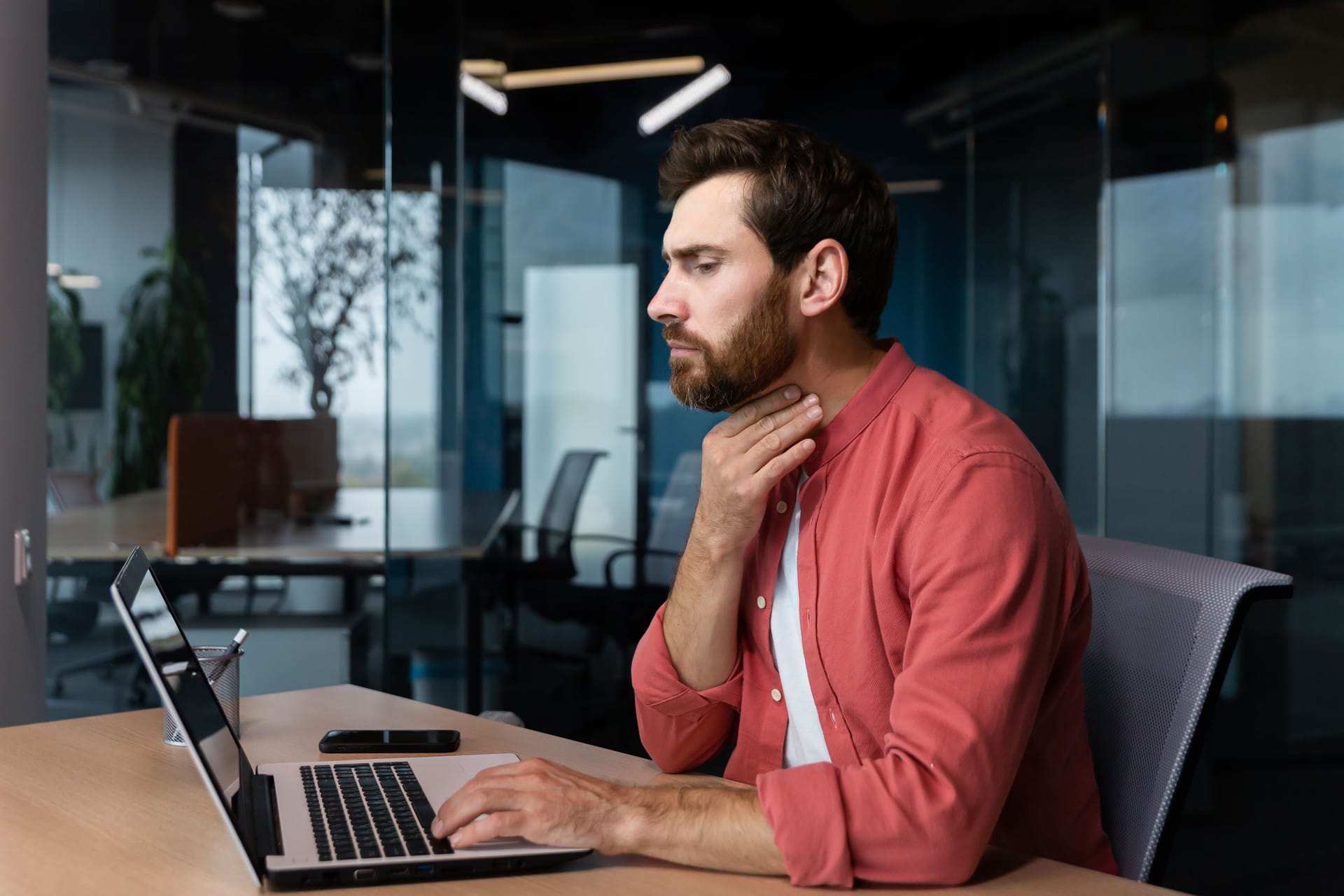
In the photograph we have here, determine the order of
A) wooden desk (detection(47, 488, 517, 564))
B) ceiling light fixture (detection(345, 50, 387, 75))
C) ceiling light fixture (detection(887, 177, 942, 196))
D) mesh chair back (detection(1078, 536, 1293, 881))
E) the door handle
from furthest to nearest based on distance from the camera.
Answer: ceiling light fixture (detection(345, 50, 387, 75)) < ceiling light fixture (detection(887, 177, 942, 196)) < wooden desk (detection(47, 488, 517, 564)) < the door handle < mesh chair back (detection(1078, 536, 1293, 881))

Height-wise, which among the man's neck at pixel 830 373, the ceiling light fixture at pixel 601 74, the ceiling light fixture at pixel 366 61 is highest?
the ceiling light fixture at pixel 366 61

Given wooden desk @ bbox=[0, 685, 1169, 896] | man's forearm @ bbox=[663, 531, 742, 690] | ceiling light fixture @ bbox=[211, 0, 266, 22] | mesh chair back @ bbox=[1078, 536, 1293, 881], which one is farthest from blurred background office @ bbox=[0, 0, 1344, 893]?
mesh chair back @ bbox=[1078, 536, 1293, 881]

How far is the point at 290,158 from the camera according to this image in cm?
433

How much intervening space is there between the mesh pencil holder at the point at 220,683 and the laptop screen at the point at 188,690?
17 cm

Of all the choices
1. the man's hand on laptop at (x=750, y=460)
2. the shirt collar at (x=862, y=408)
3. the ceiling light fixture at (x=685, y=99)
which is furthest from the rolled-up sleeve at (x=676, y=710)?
the ceiling light fixture at (x=685, y=99)

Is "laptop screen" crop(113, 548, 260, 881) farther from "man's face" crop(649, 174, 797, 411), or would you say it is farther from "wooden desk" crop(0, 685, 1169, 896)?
"man's face" crop(649, 174, 797, 411)

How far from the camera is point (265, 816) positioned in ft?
3.59

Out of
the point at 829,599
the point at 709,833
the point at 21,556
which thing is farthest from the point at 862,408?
the point at 21,556

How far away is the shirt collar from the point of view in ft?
4.33

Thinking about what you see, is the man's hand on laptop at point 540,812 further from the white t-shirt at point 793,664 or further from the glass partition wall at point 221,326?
the glass partition wall at point 221,326

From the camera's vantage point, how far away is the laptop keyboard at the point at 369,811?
39.8 inches

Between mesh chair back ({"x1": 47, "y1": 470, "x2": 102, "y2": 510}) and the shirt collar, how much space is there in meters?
3.54

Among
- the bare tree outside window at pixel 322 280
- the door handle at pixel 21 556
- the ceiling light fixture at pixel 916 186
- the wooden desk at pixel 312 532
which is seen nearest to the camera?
the door handle at pixel 21 556

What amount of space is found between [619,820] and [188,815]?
0.46m
